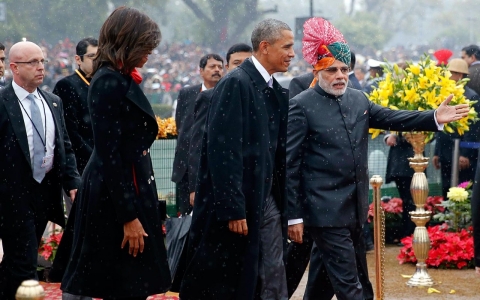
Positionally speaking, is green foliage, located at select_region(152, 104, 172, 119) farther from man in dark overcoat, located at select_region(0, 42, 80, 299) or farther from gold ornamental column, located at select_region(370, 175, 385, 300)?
man in dark overcoat, located at select_region(0, 42, 80, 299)

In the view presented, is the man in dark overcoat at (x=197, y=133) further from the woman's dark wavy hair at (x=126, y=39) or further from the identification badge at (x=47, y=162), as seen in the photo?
the woman's dark wavy hair at (x=126, y=39)

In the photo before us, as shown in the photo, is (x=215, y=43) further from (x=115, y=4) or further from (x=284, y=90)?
(x=284, y=90)

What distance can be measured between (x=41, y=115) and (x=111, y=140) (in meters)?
2.02

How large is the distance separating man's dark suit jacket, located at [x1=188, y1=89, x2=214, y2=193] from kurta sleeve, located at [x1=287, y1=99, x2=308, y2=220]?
1872mm

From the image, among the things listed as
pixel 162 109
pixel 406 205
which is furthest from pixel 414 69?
pixel 162 109

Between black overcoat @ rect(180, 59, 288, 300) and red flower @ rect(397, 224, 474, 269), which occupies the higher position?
black overcoat @ rect(180, 59, 288, 300)

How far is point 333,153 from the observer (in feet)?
21.3

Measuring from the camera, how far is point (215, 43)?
49.1 meters

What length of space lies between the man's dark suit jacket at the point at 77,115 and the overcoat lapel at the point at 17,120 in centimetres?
121

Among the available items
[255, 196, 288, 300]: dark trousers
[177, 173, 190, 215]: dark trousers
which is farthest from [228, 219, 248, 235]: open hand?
[177, 173, 190, 215]: dark trousers

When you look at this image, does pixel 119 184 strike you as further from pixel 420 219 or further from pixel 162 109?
pixel 162 109

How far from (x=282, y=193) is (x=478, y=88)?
682cm

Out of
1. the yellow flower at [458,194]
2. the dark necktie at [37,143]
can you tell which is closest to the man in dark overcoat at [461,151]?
the yellow flower at [458,194]

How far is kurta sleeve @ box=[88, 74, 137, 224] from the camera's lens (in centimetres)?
492
